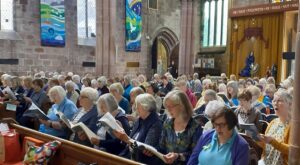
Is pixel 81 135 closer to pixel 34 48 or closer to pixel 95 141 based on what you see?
pixel 95 141

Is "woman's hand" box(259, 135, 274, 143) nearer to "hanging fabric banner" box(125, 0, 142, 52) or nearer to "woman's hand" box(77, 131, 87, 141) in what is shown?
"woman's hand" box(77, 131, 87, 141)

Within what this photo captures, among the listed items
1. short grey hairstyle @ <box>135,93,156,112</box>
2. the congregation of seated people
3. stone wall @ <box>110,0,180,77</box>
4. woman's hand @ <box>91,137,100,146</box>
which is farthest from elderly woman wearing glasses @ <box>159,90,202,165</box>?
stone wall @ <box>110,0,180,77</box>

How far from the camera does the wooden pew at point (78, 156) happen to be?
289 centimetres

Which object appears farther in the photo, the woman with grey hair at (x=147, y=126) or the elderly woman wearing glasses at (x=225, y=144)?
the woman with grey hair at (x=147, y=126)

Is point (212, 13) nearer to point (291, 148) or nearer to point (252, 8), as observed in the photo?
point (252, 8)

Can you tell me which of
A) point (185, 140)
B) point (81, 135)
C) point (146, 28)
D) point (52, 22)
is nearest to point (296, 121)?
point (185, 140)

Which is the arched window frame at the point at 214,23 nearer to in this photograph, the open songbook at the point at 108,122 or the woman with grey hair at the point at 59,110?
the woman with grey hair at the point at 59,110

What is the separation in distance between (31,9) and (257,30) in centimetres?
1096

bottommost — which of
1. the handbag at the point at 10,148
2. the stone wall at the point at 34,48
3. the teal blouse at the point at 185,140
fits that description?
the handbag at the point at 10,148

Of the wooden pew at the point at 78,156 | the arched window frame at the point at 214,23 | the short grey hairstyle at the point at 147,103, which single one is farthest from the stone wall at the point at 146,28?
the short grey hairstyle at the point at 147,103

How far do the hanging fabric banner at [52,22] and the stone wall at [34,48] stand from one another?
25 centimetres

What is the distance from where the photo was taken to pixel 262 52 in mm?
15125

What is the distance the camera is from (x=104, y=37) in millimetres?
13383

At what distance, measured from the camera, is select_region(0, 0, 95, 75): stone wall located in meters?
12.6
